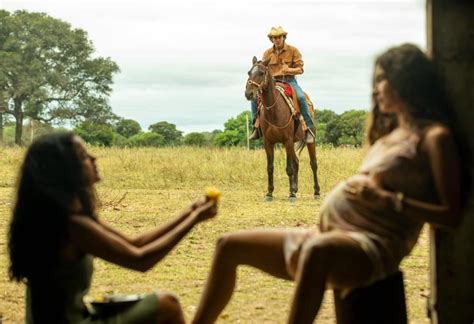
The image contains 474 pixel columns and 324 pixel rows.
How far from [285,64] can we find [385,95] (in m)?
8.70

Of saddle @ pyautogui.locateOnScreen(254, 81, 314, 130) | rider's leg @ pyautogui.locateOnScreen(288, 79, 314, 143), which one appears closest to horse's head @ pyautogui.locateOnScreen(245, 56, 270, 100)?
saddle @ pyautogui.locateOnScreen(254, 81, 314, 130)

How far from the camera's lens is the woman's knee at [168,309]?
9.25 ft

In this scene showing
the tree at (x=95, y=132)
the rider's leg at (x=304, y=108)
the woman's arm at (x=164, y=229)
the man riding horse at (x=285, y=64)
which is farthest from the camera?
the tree at (x=95, y=132)

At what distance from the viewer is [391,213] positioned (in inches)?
109

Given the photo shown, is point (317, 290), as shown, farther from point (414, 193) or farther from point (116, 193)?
point (116, 193)

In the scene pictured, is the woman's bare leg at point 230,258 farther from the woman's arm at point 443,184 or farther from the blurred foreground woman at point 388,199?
the woman's arm at point 443,184

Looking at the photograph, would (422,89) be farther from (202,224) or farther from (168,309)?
(202,224)

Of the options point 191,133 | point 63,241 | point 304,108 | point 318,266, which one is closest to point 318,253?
point 318,266

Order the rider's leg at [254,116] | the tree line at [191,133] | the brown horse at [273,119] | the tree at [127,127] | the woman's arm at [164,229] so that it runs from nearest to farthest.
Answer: the woman's arm at [164,229]
the brown horse at [273,119]
the rider's leg at [254,116]
the tree line at [191,133]
the tree at [127,127]

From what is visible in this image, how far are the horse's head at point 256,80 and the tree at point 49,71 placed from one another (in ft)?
73.7

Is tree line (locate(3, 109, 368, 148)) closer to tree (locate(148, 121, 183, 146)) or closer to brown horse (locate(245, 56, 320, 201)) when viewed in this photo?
tree (locate(148, 121, 183, 146))

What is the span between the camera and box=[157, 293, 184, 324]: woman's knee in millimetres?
2820

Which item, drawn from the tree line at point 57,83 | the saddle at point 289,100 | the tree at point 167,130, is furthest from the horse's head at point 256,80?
the tree at point 167,130

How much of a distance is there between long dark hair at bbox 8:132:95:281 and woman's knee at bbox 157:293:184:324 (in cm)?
32
